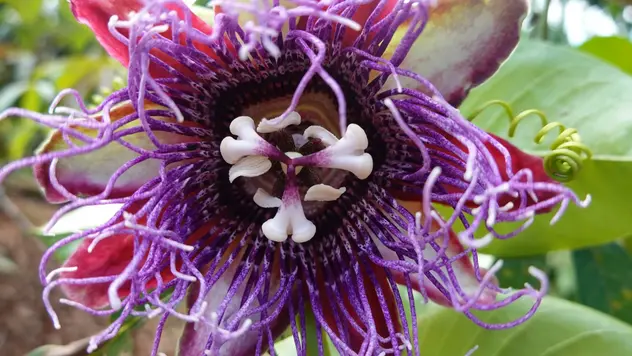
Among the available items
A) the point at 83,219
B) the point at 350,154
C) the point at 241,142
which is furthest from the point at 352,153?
the point at 83,219

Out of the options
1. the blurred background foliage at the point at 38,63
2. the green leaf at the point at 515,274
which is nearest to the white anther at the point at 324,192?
the green leaf at the point at 515,274

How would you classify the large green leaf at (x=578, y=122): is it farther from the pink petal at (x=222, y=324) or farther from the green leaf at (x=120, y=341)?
the green leaf at (x=120, y=341)

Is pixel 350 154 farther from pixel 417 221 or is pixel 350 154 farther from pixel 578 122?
pixel 578 122

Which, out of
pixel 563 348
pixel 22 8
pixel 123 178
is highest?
pixel 123 178

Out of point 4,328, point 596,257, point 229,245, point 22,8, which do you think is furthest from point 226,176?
point 4,328

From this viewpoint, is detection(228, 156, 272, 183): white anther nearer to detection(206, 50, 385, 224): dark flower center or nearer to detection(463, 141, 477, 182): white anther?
detection(206, 50, 385, 224): dark flower center

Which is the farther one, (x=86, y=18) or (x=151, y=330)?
(x=151, y=330)

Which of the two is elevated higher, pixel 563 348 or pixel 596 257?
pixel 563 348

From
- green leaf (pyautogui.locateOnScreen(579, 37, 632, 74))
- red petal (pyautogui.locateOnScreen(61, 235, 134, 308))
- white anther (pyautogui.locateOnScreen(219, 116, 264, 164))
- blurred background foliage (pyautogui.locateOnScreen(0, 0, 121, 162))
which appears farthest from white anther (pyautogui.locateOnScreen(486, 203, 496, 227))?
blurred background foliage (pyautogui.locateOnScreen(0, 0, 121, 162))

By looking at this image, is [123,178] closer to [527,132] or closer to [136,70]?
[136,70]
